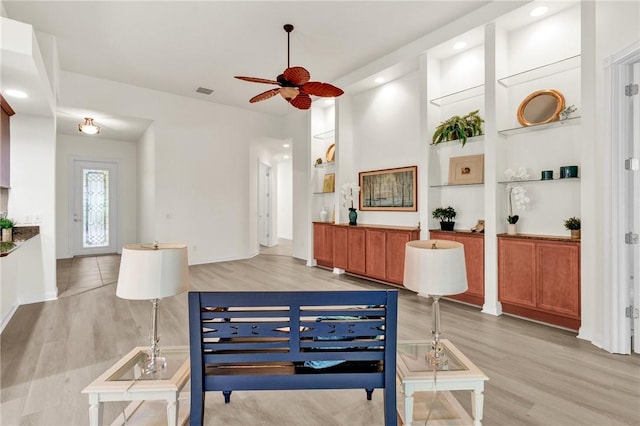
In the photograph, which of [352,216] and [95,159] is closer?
[352,216]

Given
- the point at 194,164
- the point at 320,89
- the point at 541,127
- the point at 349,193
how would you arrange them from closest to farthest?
the point at 541,127, the point at 320,89, the point at 349,193, the point at 194,164

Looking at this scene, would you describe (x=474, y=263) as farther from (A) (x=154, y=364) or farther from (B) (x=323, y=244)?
(A) (x=154, y=364)

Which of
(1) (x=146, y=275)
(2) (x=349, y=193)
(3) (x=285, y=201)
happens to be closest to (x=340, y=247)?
(2) (x=349, y=193)

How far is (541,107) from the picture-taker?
3.71m

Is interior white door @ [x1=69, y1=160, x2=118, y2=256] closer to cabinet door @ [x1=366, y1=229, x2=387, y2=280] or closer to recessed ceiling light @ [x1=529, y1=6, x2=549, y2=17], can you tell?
cabinet door @ [x1=366, y1=229, x2=387, y2=280]

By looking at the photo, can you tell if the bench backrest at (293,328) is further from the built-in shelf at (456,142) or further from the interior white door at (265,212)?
the interior white door at (265,212)

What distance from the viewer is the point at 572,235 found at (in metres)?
3.32

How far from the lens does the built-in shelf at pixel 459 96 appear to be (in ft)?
14.3

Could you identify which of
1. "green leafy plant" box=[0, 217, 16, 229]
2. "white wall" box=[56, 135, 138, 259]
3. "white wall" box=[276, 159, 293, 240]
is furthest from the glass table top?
"white wall" box=[276, 159, 293, 240]

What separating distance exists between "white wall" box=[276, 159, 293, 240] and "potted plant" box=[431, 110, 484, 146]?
7.93 meters

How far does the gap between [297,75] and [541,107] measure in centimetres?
286

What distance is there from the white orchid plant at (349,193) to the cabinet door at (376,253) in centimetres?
92

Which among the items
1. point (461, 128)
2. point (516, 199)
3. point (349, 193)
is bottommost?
point (516, 199)

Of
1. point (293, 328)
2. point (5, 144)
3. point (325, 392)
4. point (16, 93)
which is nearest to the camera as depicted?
point (293, 328)
